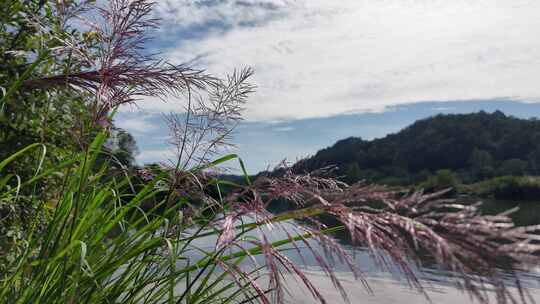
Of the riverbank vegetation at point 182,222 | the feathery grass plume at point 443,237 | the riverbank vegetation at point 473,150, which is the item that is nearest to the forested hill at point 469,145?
the riverbank vegetation at point 473,150

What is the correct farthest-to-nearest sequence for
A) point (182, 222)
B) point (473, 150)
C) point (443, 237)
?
point (473, 150) < point (182, 222) < point (443, 237)

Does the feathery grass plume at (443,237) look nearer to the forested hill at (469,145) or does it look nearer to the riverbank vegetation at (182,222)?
the riverbank vegetation at (182,222)

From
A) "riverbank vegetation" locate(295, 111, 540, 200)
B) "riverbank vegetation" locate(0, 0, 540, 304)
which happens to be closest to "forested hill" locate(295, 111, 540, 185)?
"riverbank vegetation" locate(295, 111, 540, 200)

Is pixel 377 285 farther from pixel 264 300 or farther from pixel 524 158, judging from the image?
pixel 524 158

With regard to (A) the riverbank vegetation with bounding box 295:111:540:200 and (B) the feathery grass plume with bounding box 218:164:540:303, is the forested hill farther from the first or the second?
(B) the feathery grass plume with bounding box 218:164:540:303

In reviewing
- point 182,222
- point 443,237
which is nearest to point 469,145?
point 182,222

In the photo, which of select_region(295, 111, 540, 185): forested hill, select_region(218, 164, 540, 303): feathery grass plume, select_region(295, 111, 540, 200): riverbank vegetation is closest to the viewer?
select_region(218, 164, 540, 303): feathery grass plume

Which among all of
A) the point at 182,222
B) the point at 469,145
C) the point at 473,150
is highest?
the point at 182,222

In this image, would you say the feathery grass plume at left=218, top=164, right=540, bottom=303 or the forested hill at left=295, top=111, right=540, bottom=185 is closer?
the feathery grass plume at left=218, top=164, right=540, bottom=303

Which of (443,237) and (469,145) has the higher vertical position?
(443,237)

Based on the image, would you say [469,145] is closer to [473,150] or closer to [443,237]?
[473,150]

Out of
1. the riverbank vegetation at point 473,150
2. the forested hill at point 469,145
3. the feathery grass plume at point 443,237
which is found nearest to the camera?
the feathery grass plume at point 443,237

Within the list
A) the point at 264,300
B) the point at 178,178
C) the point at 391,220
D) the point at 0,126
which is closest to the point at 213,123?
the point at 178,178

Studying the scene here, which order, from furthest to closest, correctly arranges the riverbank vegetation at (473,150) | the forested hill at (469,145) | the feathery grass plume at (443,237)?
the forested hill at (469,145), the riverbank vegetation at (473,150), the feathery grass plume at (443,237)
